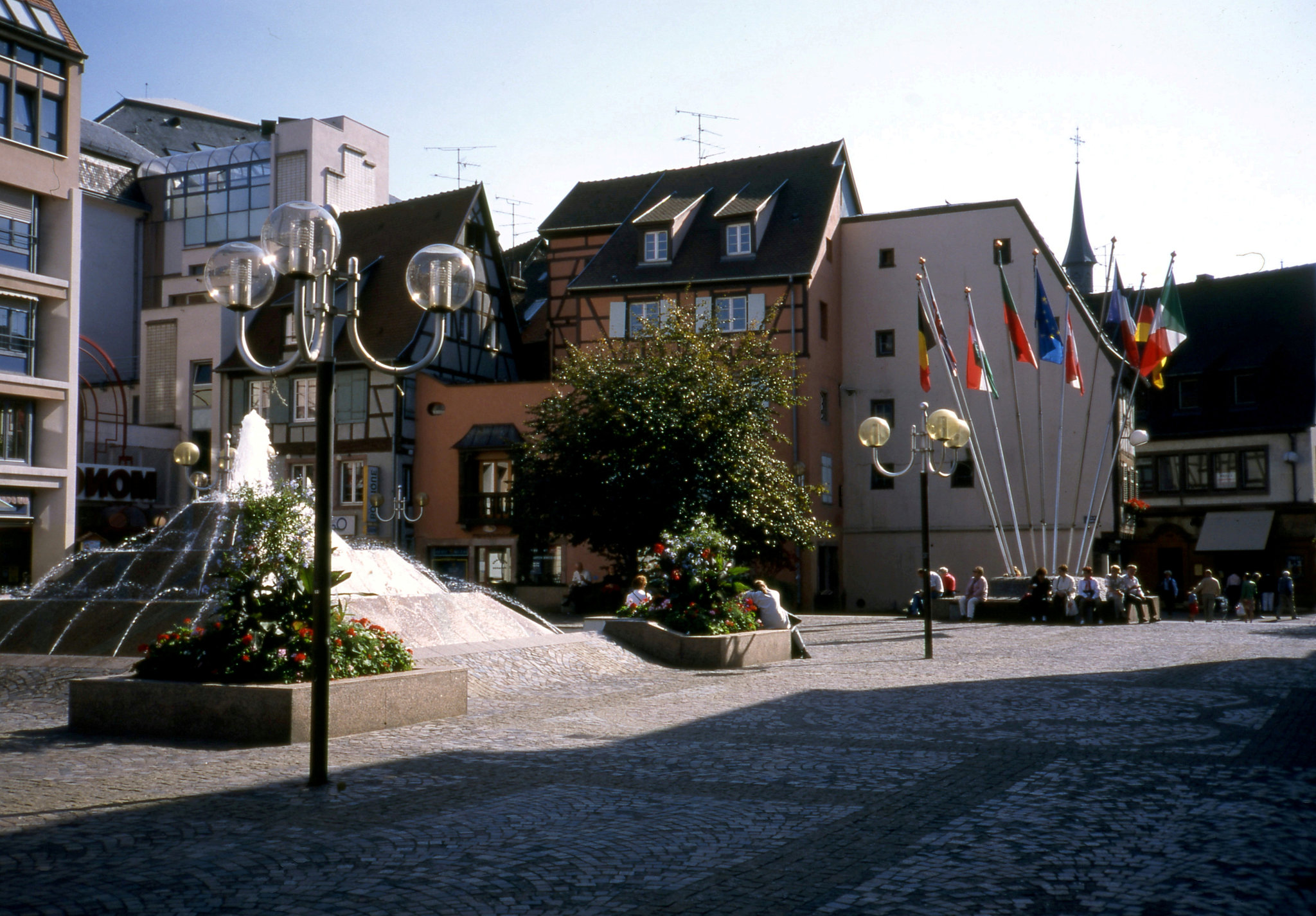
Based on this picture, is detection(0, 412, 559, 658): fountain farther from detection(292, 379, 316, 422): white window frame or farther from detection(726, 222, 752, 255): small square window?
detection(292, 379, 316, 422): white window frame

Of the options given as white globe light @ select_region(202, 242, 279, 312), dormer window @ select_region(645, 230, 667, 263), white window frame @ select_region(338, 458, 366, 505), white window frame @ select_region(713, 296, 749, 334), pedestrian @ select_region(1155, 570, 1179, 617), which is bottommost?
pedestrian @ select_region(1155, 570, 1179, 617)

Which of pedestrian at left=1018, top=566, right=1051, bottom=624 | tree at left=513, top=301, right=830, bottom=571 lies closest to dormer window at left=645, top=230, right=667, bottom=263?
tree at left=513, top=301, right=830, bottom=571

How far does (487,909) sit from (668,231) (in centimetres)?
3953

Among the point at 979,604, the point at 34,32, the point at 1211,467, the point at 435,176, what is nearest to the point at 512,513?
the point at 979,604

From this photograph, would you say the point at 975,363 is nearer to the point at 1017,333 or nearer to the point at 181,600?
the point at 1017,333

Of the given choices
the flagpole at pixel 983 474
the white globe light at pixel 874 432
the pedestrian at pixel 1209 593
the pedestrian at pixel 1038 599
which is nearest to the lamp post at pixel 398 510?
the flagpole at pixel 983 474

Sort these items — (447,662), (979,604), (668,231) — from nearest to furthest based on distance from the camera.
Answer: (447,662) < (979,604) < (668,231)

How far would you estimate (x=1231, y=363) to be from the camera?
2088 inches

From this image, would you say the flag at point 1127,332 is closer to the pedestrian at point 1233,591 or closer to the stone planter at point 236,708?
the pedestrian at point 1233,591

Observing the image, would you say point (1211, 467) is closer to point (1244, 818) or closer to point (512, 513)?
point (512, 513)

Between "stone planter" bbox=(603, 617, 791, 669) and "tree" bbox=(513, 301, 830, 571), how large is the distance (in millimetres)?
10231

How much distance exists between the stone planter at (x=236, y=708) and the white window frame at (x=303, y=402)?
35108 millimetres

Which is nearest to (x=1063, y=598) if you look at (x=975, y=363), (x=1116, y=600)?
(x=1116, y=600)

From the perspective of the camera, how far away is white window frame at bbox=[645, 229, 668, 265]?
4378 centimetres
